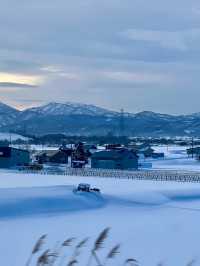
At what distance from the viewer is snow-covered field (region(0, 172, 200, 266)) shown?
38.4 feet

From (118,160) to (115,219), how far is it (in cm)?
2905

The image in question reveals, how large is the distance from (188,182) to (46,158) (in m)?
27.2

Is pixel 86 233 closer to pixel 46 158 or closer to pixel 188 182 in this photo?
pixel 188 182

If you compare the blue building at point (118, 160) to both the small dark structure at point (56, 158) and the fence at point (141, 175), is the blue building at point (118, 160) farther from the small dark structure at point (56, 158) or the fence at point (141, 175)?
the small dark structure at point (56, 158)

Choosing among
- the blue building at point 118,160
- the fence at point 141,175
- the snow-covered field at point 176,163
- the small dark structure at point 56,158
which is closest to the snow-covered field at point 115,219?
the fence at point 141,175

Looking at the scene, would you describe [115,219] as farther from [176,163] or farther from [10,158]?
[176,163]

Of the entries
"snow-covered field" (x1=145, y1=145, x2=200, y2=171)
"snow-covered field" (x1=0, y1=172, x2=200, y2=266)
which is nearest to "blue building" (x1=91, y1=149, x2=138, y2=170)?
"snow-covered field" (x1=145, y1=145, x2=200, y2=171)

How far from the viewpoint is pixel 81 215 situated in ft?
62.0

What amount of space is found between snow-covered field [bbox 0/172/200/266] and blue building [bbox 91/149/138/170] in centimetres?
1746

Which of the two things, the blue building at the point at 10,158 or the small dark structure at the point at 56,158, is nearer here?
the blue building at the point at 10,158

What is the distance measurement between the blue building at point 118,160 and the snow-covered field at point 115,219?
17.5 metres

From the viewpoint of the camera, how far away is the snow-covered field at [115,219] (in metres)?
11.7

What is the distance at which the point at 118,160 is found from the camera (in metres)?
46.5

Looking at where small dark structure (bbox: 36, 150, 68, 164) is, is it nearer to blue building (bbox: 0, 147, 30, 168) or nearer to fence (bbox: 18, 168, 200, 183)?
blue building (bbox: 0, 147, 30, 168)
